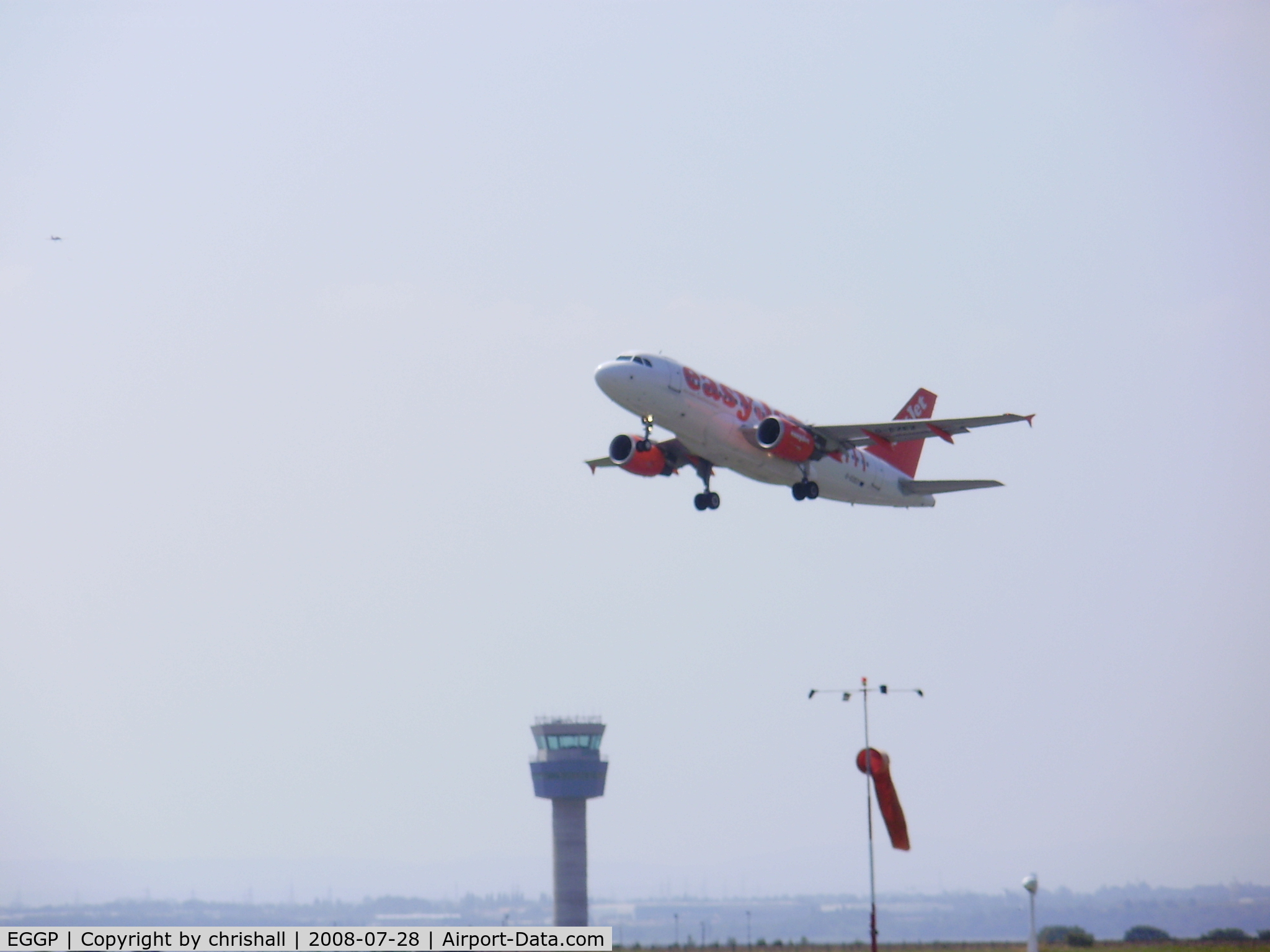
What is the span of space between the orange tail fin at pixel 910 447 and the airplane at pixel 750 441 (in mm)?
1569

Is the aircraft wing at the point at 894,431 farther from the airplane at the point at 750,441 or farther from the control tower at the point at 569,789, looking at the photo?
the control tower at the point at 569,789

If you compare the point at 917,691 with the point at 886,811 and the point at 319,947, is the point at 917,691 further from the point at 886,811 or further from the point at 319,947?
the point at 319,947

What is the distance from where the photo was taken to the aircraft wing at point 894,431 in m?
63.4

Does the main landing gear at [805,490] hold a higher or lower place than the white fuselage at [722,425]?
lower

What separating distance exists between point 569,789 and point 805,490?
215 ft

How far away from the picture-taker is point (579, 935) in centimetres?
5319

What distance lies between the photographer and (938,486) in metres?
72.9

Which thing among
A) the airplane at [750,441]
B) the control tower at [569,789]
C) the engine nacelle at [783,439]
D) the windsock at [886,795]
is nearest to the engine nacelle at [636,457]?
the airplane at [750,441]

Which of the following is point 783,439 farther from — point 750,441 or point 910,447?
point 910,447

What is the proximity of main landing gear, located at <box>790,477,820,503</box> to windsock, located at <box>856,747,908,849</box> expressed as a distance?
55.0ft
